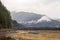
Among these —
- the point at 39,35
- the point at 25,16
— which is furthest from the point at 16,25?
the point at 39,35

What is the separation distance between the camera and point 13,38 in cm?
226

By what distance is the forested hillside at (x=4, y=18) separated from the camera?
2.38 m

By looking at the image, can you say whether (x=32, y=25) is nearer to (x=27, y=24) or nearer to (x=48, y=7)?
(x=27, y=24)

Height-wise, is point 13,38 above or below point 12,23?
below

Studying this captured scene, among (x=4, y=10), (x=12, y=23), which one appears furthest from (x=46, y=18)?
(x=4, y=10)

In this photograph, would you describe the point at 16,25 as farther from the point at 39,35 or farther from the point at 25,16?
the point at 39,35

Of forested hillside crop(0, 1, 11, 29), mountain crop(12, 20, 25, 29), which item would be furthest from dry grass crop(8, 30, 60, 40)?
forested hillside crop(0, 1, 11, 29)

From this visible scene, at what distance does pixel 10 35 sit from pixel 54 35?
74cm

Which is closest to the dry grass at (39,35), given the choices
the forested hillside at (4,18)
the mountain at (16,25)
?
the mountain at (16,25)

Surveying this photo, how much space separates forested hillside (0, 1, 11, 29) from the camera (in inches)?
93.9

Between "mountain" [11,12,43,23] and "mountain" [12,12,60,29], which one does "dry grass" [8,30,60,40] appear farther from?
"mountain" [11,12,43,23]

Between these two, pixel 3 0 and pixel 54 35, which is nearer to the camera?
pixel 54 35

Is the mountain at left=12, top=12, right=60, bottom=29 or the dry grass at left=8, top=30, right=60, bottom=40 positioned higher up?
the mountain at left=12, top=12, right=60, bottom=29

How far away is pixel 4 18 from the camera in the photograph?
2.43 m
